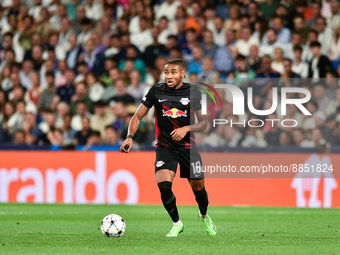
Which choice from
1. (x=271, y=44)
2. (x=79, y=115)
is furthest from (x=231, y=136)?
(x=79, y=115)

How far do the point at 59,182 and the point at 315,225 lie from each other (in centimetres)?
605

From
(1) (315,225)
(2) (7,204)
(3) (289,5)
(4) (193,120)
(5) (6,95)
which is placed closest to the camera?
(4) (193,120)

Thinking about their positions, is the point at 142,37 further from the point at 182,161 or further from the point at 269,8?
the point at 182,161

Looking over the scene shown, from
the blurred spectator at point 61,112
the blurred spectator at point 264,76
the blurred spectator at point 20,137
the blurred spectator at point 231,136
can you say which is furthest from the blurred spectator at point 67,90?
the blurred spectator at point 264,76

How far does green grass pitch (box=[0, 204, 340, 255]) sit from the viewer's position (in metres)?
6.30

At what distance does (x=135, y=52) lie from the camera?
14.8 meters

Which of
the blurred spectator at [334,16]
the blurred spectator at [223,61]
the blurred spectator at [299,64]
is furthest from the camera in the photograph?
the blurred spectator at [223,61]

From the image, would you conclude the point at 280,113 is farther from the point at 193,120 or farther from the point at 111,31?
Result: the point at 111,31

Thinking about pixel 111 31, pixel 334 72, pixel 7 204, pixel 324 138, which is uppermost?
pixel 111 31

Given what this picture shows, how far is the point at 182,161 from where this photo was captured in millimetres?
7406

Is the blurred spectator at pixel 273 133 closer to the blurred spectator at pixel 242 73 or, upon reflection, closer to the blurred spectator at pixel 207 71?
the blurred spectator at pixel 242 73

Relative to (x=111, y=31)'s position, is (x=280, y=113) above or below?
below

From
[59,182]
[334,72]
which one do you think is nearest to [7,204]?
[59,182]

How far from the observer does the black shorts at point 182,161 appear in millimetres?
7305
